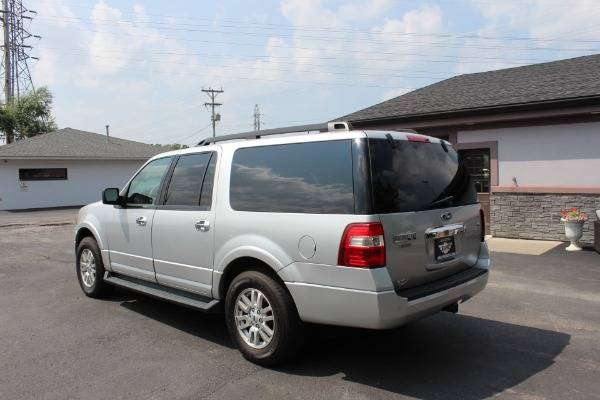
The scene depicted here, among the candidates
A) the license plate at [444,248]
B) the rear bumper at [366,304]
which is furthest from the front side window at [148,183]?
the license plate at [444,248]

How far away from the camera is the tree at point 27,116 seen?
4122 centimetres

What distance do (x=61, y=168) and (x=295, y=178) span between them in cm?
2847

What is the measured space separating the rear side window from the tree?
141 feet

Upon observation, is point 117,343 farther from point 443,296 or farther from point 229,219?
point 443,296

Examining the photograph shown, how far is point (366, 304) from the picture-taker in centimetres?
373

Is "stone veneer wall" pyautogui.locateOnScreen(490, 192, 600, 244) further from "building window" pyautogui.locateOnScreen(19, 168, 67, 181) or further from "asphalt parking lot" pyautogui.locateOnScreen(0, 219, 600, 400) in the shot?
"building window" pyautogui.locateOnScreen(19, 168, 67, 181)

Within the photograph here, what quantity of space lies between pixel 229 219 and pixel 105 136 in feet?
112

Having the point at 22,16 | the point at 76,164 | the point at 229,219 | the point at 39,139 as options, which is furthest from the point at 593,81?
the point at 22,16

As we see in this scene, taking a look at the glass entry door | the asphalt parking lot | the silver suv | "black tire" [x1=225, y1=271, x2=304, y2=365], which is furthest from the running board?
the glass entry door

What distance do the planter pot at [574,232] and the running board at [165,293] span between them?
809cm

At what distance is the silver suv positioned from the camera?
384cm

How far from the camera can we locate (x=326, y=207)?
401 cm

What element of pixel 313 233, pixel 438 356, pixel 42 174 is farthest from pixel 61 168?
pixel 438 356

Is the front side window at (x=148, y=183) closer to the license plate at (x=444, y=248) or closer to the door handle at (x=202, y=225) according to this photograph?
the door handle at (x=202, y=225)
